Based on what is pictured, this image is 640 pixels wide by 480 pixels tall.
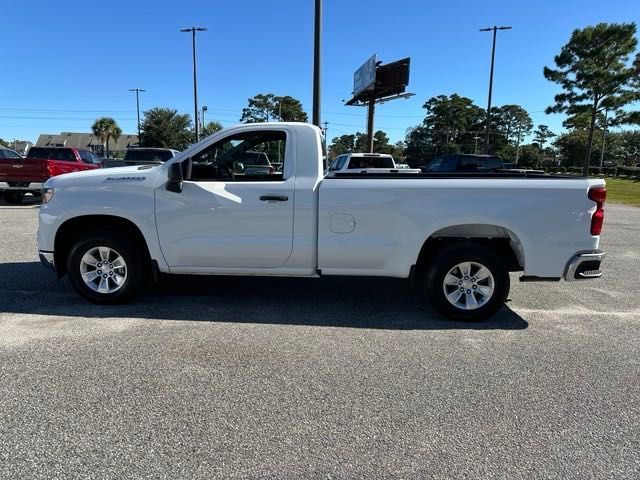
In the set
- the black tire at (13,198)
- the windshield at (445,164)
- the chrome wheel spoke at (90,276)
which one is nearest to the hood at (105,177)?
the chrome wheel spoke at (90,276)

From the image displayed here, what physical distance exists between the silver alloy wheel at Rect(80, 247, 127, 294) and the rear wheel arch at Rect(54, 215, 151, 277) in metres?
0.23

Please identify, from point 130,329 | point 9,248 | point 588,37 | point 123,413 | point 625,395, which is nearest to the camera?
point 123,413

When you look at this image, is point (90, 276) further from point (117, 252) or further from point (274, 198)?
point (274, 198)

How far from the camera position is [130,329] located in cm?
466

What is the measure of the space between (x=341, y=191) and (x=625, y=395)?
287 centimetres

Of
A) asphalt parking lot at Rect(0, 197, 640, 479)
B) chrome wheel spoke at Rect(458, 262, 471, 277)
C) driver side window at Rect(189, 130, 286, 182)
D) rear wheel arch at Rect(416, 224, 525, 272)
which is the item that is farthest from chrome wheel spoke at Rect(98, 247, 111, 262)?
chrome wheel spoke at Rect(458, 262, 471, 277)

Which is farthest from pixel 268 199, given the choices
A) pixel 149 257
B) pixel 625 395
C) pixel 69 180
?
pixel 625 395

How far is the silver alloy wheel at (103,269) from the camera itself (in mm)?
5234

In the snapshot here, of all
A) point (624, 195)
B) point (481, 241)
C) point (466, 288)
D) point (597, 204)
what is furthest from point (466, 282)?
point (624, 195)

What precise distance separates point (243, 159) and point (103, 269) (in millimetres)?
1884

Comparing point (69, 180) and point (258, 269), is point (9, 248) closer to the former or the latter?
point (69, 180)

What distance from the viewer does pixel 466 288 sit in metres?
5.00

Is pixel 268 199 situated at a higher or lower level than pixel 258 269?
higher

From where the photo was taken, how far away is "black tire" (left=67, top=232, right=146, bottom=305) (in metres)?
5.17
